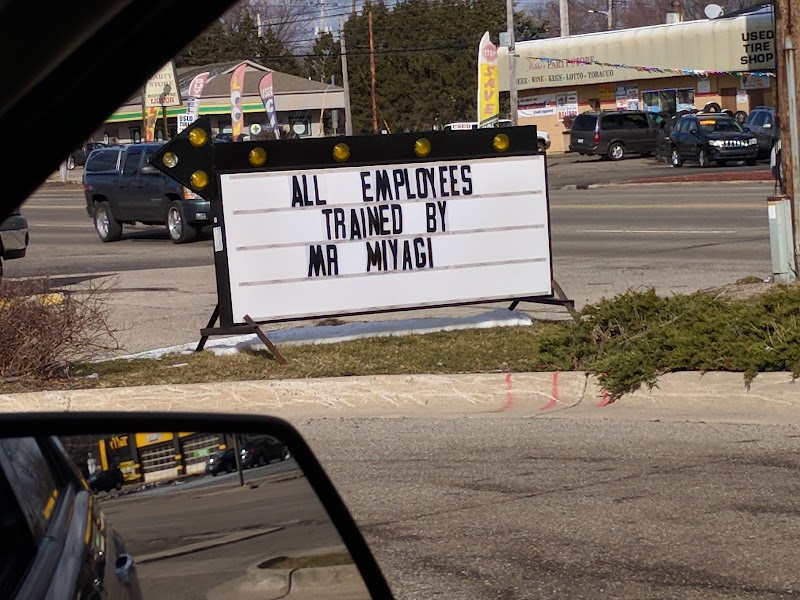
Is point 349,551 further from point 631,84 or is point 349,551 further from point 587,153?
point 631,84

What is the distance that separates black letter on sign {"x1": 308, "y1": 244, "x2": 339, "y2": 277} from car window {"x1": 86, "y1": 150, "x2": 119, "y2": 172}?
629 inches

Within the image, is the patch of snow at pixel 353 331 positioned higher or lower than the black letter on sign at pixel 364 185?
lower

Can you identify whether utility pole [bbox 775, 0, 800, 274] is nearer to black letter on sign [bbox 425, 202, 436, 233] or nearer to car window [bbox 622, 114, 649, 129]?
black letter on sign [bbox 425, 202, 436, 233]

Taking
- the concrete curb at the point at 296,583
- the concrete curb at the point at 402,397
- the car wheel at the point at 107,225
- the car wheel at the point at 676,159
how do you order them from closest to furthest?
1. the concrete curb at the point at 296,583
2. the concrete curb at the point at 402,397
3. the car wheel at the point at 107,225
4. the car wheel at the point at 676,159

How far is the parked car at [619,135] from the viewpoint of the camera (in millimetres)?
46438

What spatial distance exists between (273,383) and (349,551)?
612 cm

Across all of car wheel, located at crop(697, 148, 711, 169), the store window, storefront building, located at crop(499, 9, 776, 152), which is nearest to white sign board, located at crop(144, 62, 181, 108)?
storefront building, located at crop(499, 9, 776, 152)

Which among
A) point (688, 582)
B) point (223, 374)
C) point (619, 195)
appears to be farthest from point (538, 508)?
point (619, 195)

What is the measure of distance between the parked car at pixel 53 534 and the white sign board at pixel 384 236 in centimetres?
708

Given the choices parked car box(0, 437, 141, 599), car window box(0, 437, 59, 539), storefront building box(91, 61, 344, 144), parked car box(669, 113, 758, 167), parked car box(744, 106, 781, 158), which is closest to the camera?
parked car box(0, 437, 141, 599)

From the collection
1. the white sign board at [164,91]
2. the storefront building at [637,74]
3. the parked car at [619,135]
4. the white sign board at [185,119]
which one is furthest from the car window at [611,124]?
the white sign board at [164,91]

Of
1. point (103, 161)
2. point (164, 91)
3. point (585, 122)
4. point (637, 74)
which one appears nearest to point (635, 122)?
point (585, 122)

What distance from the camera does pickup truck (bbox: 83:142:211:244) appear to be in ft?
72.6

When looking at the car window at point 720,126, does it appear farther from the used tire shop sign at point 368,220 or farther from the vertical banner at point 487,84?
the used tire shop sign at point 368,220
